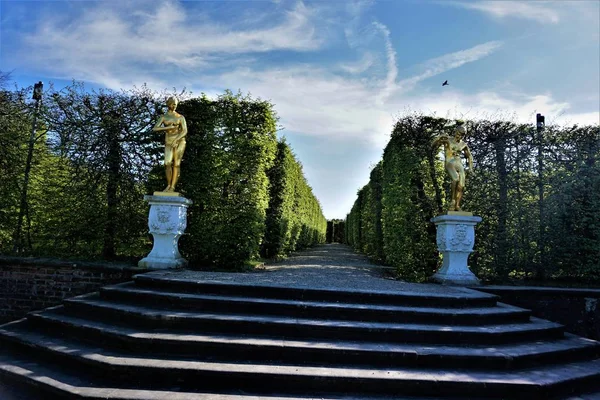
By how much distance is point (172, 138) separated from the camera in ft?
21.4

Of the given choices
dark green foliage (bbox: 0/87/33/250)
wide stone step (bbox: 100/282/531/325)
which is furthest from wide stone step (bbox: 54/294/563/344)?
dark green foliage (bbox: 0/87/33/250)

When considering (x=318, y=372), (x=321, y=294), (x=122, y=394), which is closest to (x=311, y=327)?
(x=318, y=372)

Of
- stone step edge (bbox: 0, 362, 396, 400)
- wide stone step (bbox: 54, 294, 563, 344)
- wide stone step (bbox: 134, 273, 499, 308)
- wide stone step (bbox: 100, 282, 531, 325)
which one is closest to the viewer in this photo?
stone step edge (bbox: 0, 362, 396, 400)

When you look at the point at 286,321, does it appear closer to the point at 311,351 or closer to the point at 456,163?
the point at 311,351

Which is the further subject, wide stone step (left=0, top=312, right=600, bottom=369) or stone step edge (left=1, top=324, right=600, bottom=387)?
wide stone step (left=0, top=312, right=600, bottom=369)

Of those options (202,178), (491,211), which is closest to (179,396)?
(202,178)

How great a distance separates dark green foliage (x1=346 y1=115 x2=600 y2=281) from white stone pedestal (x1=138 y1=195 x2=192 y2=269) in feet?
15.6

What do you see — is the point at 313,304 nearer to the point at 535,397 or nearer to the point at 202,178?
the point at 535,397

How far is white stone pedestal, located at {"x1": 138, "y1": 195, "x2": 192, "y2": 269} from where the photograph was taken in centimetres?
643

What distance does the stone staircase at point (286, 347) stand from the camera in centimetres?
314

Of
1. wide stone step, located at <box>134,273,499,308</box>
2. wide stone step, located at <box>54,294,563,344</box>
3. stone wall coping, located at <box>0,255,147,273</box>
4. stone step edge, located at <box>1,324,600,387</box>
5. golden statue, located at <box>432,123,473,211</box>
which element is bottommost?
stone step edge, located at <box>1,324,600,387</box>

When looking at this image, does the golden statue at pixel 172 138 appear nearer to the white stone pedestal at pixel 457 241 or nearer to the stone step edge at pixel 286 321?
the stone step edge at pixel 286 321

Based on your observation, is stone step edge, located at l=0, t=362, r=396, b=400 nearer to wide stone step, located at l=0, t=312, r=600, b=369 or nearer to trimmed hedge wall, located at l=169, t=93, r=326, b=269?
wide stone step, located at l=0, t=312, r=600, b=369

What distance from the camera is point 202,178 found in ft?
24.9
